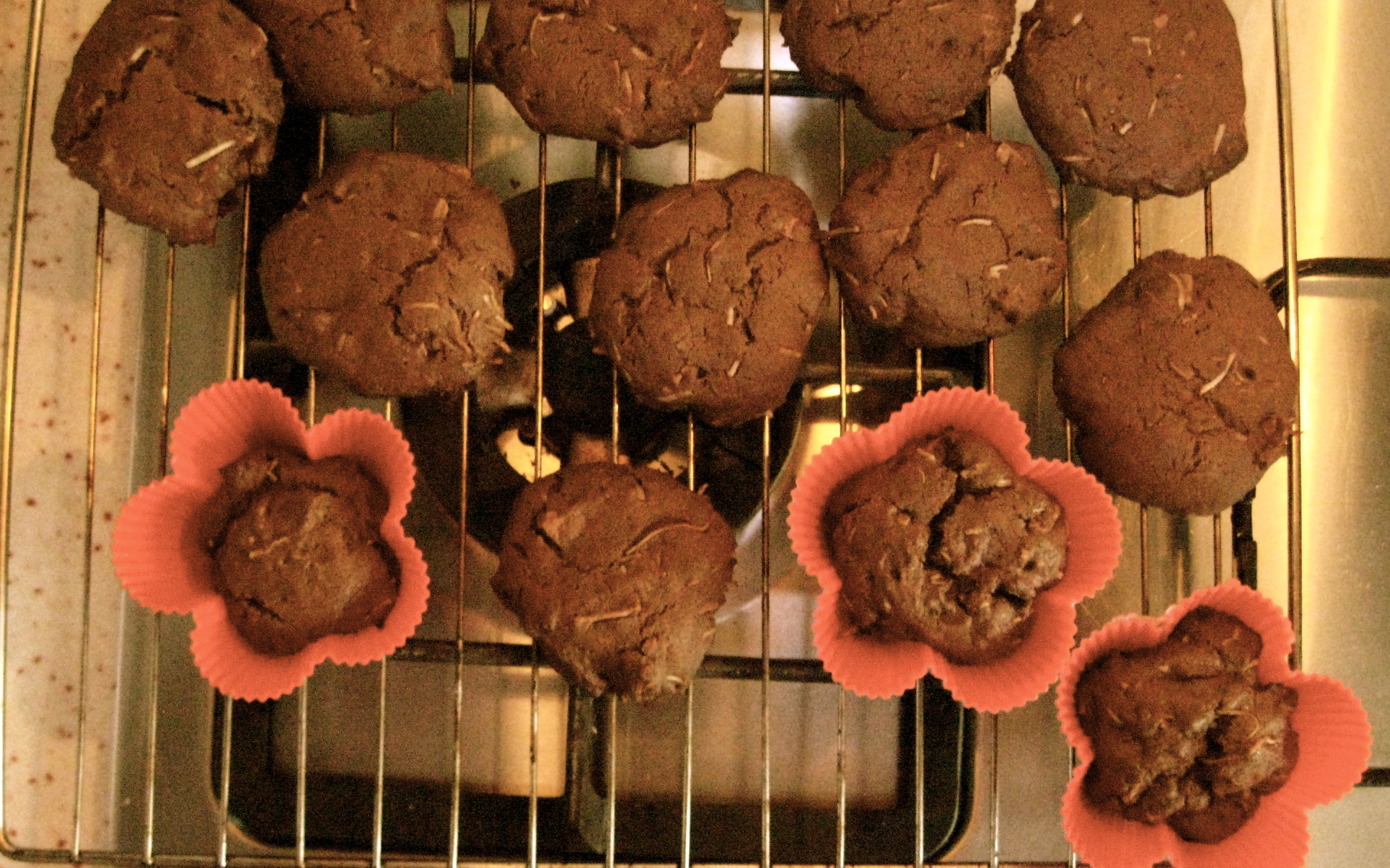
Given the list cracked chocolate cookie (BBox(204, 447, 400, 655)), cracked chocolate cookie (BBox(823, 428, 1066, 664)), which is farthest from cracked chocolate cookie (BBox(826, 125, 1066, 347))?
cracked chocolate cookie (BBox(204, 447, 400, 655))

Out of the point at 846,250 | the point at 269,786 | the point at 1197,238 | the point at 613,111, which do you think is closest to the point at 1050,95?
the point at 846,250

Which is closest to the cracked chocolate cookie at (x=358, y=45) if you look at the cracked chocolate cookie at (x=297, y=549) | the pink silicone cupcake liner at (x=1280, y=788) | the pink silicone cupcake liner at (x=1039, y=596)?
the cracked chocolate cookie at (x=297, y=549)

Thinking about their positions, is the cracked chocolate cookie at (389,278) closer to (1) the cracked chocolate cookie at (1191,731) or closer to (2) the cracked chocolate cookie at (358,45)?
(2) the cracked chocolate cookie at (358,45)

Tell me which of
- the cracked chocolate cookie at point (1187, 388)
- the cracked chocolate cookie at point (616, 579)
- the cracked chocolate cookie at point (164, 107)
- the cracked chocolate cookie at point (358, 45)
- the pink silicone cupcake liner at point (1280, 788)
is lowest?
the pink silicone cupcake liner at point (1280, 788)

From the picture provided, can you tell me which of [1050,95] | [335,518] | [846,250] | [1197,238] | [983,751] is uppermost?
[1050,95]

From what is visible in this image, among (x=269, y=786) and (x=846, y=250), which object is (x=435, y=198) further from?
(x=269, y=786)

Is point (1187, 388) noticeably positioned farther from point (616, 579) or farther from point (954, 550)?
point (616, 579)
